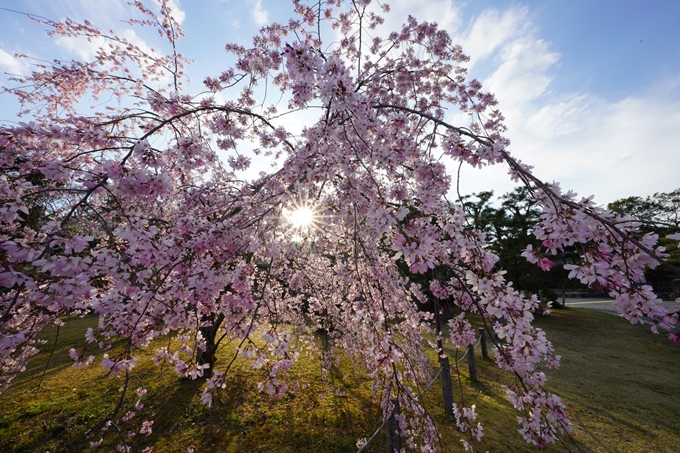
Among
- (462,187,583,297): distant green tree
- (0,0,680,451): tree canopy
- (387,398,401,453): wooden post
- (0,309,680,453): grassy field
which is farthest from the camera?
(462,187,583,297): distant green tree

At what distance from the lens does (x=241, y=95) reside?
5031 mm

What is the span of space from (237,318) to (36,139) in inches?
108

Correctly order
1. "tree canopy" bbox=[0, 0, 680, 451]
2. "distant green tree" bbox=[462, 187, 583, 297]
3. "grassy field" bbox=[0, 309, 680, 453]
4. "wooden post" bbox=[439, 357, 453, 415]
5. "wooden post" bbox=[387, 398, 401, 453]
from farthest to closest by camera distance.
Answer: "distant green tree" bbox=[462, 187, 583, 297] → "wooden post" bbox=[439, 357, 453, 415] → "grassy field" bbox=[0, 309, 680, 453] → "wooden post" bbox=[387, 398, 401, 453] → "tree canopy" bbox=[0, 0, 680, 451]

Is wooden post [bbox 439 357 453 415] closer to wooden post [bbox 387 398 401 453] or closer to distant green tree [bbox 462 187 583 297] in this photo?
wooden post [bbox 387 398 401 453]

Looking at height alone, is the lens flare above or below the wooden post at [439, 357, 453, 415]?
above

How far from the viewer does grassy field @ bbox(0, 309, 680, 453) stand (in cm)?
480

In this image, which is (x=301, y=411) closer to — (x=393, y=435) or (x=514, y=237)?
(x=393, y=435)

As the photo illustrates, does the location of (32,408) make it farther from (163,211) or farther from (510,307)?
(510,307)

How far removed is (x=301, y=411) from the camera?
5680 millimetres

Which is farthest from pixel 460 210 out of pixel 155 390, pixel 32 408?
pixel 32 408

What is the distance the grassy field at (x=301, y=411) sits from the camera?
480cm

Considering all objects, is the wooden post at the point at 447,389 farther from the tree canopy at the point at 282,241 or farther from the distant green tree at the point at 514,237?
the distant green tree at the point at 514,237

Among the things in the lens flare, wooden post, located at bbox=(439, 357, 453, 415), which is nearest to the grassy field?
wooden post, located at bbox=(439, 357, 453, 415)

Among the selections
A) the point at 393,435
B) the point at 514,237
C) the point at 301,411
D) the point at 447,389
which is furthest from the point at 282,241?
the point at 514,237
